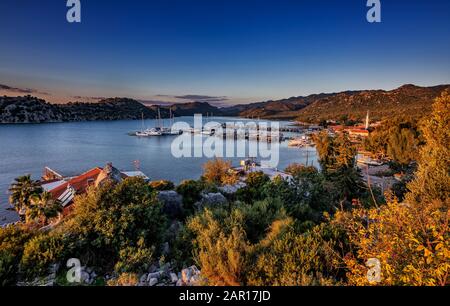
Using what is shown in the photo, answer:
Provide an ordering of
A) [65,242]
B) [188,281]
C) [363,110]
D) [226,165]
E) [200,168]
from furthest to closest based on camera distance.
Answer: [363,110] → [200,168] → [226,165] → [65,242] → [188,281]

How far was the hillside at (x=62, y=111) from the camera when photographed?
10212 centimetres

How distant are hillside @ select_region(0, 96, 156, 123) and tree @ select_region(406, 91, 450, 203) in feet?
412

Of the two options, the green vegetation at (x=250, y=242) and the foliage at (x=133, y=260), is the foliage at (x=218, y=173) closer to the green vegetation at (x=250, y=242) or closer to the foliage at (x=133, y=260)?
the green vegetation at (x=250, y=242)

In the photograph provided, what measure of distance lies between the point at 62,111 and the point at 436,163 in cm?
14611

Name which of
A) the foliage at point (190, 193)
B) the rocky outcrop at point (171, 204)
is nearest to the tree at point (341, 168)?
the foliage at point (190, 193)

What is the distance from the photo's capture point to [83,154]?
44750 mm

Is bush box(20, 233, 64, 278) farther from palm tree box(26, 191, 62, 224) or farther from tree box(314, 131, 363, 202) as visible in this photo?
tree box(314, 131, 363, 202)

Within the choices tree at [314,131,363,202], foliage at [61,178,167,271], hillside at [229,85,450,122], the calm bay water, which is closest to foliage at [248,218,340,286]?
foliage at [61,178,167,271]

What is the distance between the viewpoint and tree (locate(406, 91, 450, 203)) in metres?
8.41

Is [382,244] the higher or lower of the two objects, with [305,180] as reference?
higher

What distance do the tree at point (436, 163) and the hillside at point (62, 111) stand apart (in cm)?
12571
